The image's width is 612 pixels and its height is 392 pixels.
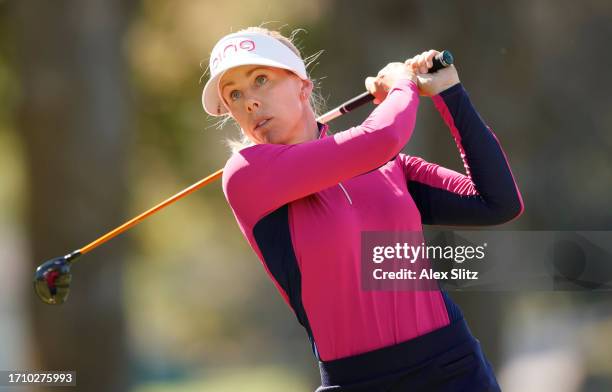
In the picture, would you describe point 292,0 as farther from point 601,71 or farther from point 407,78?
point 407,78

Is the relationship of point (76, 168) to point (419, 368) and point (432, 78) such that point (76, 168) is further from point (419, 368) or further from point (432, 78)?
point (419, 368)

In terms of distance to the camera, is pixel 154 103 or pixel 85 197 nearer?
pixel 85 197

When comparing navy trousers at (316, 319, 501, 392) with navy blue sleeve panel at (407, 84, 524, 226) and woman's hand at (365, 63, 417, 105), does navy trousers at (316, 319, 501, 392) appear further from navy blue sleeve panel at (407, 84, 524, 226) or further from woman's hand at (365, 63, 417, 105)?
woman's hand at (365, 63, 417, 105)

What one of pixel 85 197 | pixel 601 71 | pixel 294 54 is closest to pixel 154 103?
pixel 85 197

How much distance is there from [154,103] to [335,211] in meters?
7.56

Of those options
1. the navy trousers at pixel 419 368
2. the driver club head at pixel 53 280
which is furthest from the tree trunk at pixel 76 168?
the navy trousers at pixel 419 368

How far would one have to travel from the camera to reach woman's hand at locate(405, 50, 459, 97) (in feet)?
9.03

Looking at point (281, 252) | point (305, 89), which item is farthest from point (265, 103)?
point (281, 252)

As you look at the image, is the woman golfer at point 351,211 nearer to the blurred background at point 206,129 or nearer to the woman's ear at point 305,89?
the woman's ear at point 305,89

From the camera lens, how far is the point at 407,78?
2744 mm

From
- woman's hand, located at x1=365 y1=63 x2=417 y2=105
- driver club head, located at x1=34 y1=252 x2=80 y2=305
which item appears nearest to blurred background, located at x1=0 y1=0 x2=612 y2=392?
driver club head, located at x1=34 y1=252 x2=80 y2=305

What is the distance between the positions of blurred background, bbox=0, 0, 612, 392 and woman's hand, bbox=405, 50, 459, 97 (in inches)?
63.4

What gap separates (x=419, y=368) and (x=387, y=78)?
0.74 m

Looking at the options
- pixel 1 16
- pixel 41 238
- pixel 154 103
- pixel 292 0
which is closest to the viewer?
pixel 41 238
